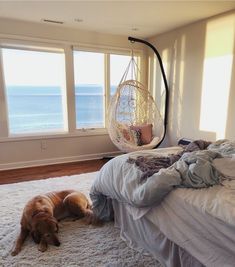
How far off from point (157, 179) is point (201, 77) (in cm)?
263

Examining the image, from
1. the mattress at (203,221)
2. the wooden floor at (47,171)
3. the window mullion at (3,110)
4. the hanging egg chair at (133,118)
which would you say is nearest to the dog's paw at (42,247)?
the mattress at (203,221)

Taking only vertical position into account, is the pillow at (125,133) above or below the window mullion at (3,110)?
below

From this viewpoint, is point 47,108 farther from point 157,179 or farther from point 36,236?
point 157,179

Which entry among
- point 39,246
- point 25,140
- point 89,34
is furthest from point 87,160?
point 39,246

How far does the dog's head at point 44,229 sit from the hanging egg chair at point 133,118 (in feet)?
6.76

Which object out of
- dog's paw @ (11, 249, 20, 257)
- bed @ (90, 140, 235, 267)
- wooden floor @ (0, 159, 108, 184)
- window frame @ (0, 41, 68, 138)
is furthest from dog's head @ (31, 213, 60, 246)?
window frame @ (0, 41, 68, 138)

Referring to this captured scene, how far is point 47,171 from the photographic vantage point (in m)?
3.66

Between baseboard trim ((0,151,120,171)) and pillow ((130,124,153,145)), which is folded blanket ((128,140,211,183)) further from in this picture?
baseboard trim ((0,151,120,171))

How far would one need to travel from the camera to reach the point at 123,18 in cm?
336

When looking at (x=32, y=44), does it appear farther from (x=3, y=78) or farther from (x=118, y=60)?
(x=118, y=60)

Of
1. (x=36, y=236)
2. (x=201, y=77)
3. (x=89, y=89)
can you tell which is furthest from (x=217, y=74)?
(x=36, y=236)

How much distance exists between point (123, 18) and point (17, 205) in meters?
2.87

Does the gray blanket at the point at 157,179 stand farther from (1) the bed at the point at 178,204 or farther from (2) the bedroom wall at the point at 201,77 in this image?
(2) the bedroom wall at the point at 201,77

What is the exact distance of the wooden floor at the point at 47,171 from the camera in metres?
3.33
